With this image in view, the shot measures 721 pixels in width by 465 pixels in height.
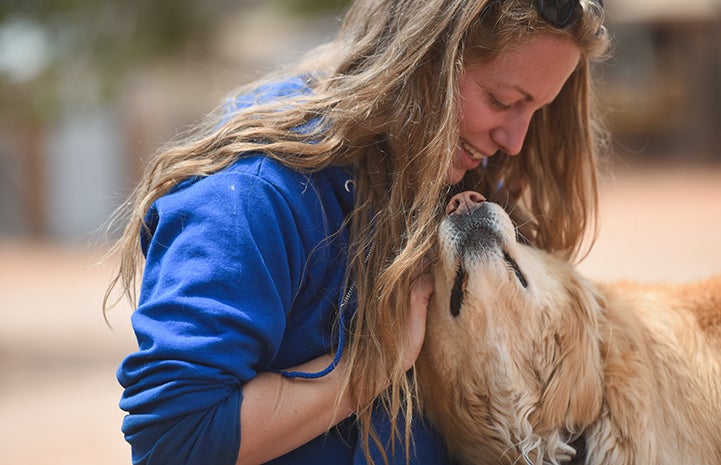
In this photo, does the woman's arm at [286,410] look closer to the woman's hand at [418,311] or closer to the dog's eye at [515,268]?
the woman's hand at [418,311]

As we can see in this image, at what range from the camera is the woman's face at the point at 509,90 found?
260cm

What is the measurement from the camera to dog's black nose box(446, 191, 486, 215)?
2.78 metres

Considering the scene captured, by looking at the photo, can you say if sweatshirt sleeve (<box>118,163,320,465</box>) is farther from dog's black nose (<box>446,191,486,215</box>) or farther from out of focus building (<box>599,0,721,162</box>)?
out of focus building (<box>599,0,721,162</box>)

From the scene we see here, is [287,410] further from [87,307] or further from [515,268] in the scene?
[87,307]

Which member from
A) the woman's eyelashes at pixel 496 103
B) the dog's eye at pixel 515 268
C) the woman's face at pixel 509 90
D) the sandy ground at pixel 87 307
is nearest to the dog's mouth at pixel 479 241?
the dog's eye at pixel 515 268

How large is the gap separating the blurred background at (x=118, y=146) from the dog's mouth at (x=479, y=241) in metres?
4.20

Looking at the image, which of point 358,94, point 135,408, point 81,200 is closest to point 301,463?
point 135,408

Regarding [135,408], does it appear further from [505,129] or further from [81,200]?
[81,200]

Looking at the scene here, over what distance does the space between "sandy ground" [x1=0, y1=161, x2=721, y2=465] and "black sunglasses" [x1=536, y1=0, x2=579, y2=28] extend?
1.51 m

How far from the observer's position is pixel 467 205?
2.79m

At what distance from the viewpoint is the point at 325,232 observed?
2.44 meters

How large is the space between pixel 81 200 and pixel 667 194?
12.9 metres

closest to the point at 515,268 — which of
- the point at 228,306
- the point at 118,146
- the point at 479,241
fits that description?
the point at 479,241

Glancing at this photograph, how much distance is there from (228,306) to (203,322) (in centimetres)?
7
